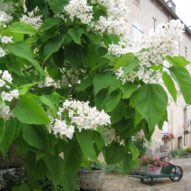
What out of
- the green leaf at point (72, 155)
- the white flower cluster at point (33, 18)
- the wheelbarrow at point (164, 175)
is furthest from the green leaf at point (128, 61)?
the wheelbarrow at point (164, 175)

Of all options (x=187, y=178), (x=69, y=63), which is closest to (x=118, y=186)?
(x=187, y=178)

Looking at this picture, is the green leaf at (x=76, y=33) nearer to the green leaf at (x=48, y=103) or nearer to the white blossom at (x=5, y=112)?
the green leaf at (x=48, y=103)

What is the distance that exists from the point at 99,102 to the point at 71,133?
1.91ft

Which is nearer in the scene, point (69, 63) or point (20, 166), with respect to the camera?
point (69, 63)

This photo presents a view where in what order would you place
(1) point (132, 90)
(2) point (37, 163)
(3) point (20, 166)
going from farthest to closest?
(3) point (20, 166), (2) point (37, 163), (1) point (132, 90)

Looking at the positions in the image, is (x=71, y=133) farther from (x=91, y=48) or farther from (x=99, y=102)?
(x=91, y=48)

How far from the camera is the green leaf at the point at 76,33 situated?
2.68 meters

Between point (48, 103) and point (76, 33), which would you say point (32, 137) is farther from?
point (76, 33)

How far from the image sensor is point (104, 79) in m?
2.48

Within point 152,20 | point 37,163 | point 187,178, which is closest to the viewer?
point 37,163

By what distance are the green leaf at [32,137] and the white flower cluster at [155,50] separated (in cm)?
56

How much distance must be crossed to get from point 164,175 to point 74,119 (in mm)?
11913

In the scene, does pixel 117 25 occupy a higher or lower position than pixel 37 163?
higher

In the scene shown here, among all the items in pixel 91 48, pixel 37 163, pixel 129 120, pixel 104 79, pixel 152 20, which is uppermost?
pixel 152 20
